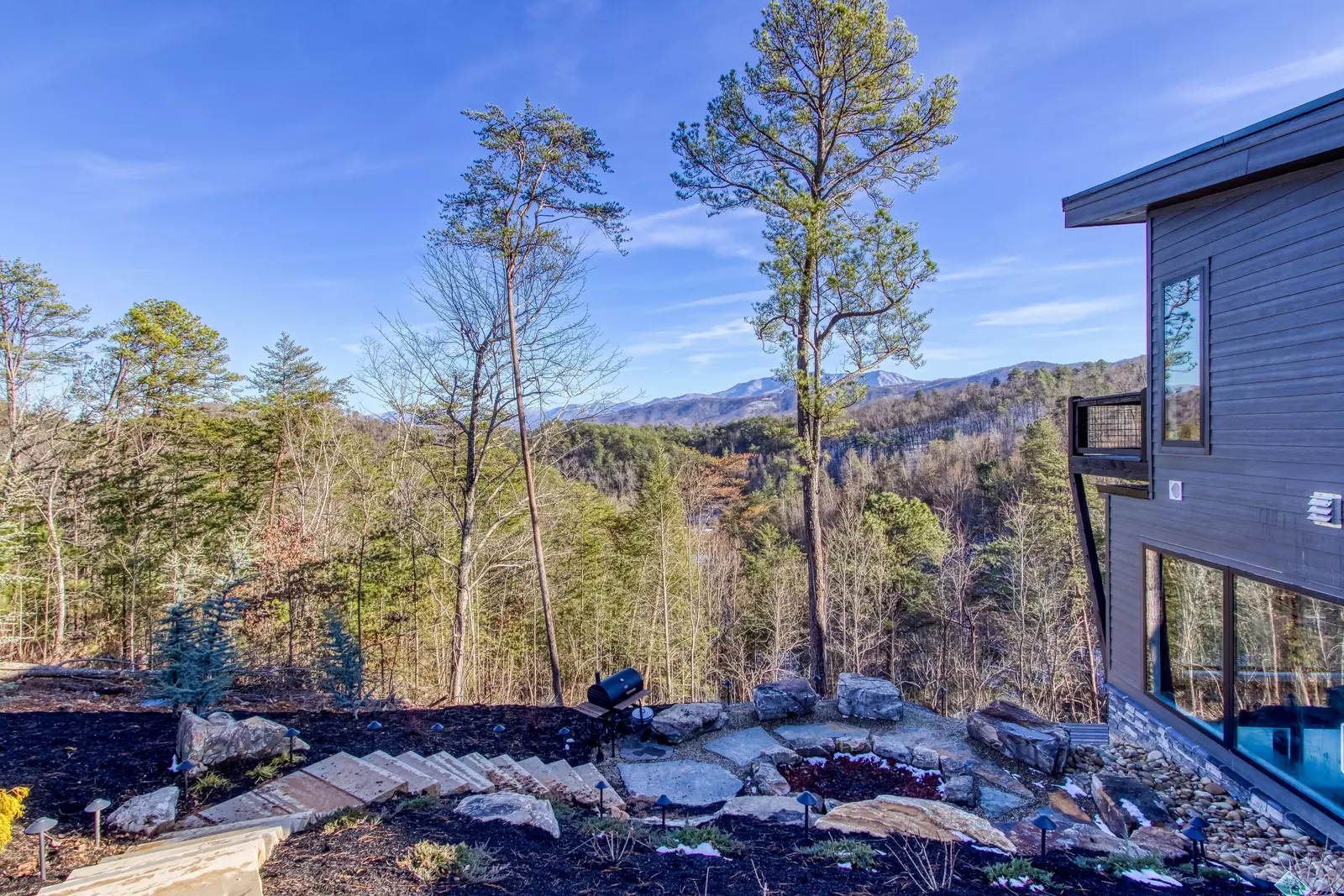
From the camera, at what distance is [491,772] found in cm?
405

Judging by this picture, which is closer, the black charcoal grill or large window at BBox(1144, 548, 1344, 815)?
large window at BBox(1144, 548, 1344, 815)

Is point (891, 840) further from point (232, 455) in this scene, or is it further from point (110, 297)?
point (110, 297)

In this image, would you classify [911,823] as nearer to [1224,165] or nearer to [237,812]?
[237,812]

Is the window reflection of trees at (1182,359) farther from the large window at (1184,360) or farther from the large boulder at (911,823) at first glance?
the large boulder at (911,823)

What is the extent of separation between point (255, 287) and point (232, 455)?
13.1 ft

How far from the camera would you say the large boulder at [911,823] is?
324 cm

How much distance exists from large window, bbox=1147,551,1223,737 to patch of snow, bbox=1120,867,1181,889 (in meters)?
2.60

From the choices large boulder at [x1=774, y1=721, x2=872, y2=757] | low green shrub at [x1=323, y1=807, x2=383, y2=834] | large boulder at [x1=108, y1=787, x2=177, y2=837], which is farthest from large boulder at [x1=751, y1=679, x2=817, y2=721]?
large boulder at [x1=108, y1=787, x2=177, y2=837]

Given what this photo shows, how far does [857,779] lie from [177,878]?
15.6ft

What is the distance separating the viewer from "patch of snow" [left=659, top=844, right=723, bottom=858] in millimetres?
2795

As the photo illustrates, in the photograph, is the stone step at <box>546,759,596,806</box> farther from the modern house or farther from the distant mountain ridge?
the distant mountain ridge

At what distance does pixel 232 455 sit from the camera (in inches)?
534

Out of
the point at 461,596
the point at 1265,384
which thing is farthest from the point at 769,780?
the point at 461,596

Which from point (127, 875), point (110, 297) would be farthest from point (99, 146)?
point (127, 875)
